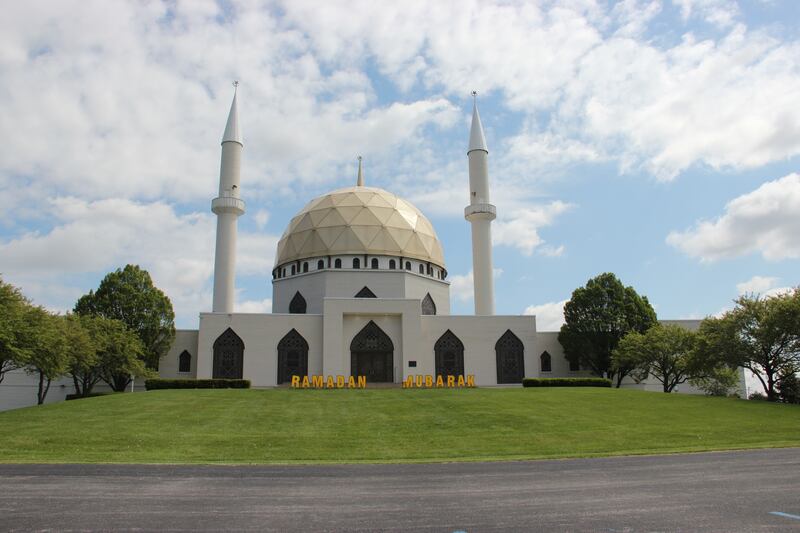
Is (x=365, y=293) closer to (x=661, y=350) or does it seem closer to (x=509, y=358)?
(x=509, y=358)

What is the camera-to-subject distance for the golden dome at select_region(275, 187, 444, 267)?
53281 millimetres

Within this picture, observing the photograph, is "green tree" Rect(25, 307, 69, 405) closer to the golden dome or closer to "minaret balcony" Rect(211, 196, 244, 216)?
"minaret balcony" Rect(211, 196, 244, 216)

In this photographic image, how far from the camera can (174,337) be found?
46844 millimetres

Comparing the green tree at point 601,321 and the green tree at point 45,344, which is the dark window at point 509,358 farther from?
the green tree at point 45,344

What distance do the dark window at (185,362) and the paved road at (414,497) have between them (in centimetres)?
3330

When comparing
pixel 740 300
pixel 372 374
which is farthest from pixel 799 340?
pixel 372 374

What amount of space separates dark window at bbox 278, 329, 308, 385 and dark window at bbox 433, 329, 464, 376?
9666 mm

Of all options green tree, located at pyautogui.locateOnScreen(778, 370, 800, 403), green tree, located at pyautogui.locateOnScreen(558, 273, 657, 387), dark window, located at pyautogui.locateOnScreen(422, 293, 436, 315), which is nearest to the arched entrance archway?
dark window, located at pyautogui.locateOnScreen(422, 293, 436, 315)

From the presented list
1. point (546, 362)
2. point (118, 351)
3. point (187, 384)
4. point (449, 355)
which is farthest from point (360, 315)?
point (118, 351)

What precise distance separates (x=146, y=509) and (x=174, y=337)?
39.0 meters

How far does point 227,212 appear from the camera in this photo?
50.6 m

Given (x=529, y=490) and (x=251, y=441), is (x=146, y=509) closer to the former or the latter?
(x=529, y=490)

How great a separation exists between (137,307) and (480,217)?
27545 mm

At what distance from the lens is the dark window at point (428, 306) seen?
174ft
